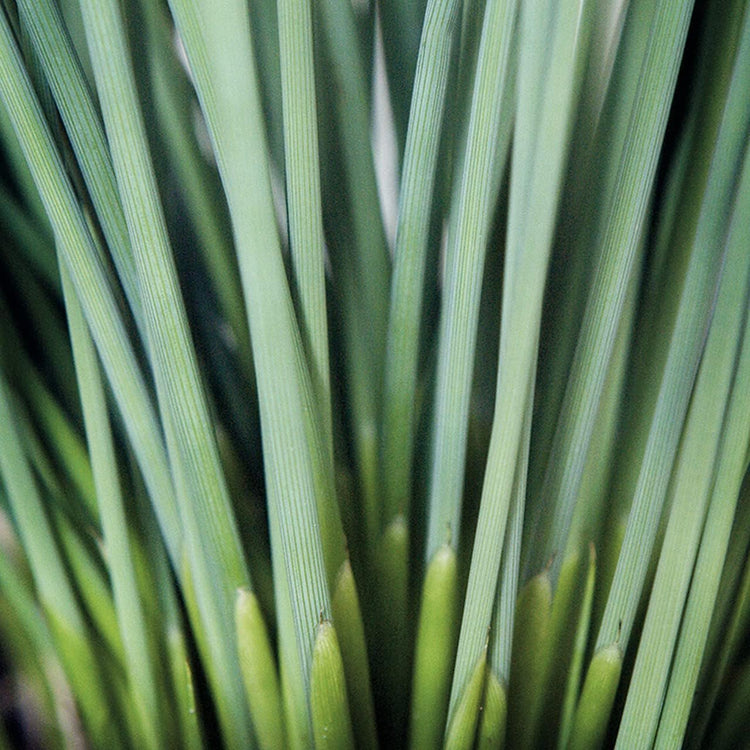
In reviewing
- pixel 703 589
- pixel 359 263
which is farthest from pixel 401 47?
pixel 703 589

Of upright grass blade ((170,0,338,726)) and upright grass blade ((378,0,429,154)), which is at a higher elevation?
upright grass blade ((378,0,429,154))

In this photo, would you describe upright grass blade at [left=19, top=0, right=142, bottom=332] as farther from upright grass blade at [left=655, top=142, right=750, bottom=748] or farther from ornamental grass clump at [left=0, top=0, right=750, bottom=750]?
upright grass blade at [left=655, top=142, right=750, bottom=748]

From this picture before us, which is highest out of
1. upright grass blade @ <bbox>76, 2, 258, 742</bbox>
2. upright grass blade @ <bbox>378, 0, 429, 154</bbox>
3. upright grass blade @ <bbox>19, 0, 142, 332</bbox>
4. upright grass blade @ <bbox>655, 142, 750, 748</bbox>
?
upright grass blade @ <bbox>378, 0, 429, 154</bbox>

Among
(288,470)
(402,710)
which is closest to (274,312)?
(288,470)

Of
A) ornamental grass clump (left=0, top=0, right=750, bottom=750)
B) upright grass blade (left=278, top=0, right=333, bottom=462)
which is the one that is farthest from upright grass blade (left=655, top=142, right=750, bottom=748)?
upright grass blade (left=278, top=0, right=333, bottom=462)

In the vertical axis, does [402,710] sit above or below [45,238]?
below

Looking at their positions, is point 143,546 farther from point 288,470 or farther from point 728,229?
point 728,229

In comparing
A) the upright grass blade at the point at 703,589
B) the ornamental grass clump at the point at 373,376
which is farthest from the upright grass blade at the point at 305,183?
the upright grass blade at the point at 703,589
